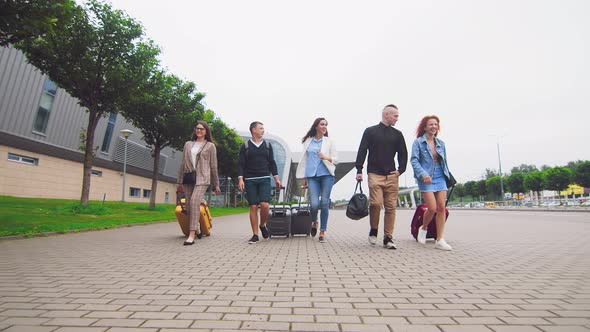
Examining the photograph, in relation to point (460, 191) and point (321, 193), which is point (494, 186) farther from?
point (321, 193)

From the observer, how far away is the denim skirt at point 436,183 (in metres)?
5.71

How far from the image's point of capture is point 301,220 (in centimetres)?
733

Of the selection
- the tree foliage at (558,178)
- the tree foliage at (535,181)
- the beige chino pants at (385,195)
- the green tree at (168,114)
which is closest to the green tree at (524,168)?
the tree foliage at (535,181)

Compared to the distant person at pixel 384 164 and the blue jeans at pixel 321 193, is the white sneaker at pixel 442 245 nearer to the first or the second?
the distant person at pixel 384 164

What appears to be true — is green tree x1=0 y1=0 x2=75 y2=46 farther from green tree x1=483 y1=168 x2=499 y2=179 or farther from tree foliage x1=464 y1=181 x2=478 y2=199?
green tree x1=483 y1=168 x2=499 y2=179

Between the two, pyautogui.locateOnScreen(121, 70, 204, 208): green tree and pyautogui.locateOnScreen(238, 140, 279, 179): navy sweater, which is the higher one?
pyautogui.locateOnScreen(121, 70, 204, 208): green tree

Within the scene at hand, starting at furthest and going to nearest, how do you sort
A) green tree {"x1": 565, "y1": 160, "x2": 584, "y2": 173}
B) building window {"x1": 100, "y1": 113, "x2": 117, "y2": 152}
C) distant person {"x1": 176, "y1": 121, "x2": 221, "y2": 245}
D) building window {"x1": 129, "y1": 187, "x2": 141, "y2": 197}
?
1. green tree {"x1": 565, "y1": 160, "x2": 584, "y2": 173}
2. building window {"x1": 129, "y1": 187, "x2": 141, "y2": 197}
3. building window {"x1": 100, "y1": 113, "x2": 117, "y2": 152}
4. distant person {"x1": 176, "y1": 121, "x2": 221, "y2": 245}

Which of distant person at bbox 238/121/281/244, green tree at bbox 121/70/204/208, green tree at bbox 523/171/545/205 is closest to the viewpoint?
distant person at bbox 238/121/281/244

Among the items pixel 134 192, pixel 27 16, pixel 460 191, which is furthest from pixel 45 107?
pixel 460 191

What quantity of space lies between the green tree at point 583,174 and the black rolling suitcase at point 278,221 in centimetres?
6837

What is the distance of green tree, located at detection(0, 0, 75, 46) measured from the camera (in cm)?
652

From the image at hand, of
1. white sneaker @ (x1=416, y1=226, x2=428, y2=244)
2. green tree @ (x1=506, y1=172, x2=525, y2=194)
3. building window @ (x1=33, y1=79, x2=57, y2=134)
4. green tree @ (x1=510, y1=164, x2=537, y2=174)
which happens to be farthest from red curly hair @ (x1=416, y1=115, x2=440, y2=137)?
green tree @ (x1=510, y1=164, x2=537, y2=174)

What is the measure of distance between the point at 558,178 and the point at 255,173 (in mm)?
74185

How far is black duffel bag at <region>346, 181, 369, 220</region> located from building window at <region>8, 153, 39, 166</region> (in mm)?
24488
